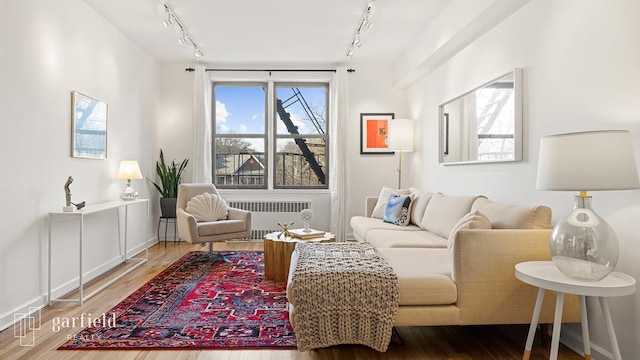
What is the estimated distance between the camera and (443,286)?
2.21 meters

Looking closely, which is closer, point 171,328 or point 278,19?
point 171,328

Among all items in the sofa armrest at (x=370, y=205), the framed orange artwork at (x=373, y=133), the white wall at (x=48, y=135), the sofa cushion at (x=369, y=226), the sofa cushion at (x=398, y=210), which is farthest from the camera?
the framed orange artwork at (x=373, y=133)

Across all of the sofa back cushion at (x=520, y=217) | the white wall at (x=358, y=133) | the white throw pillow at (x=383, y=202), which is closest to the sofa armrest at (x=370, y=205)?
the white throw pillow at (x=383, y=202)

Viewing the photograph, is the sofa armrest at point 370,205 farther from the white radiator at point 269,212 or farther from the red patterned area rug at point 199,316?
the red patterned area rug at point 199,316

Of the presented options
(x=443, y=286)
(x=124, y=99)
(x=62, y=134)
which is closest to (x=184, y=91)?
(x=124, y=99)

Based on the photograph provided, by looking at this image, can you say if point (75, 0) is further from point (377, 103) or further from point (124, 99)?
point (377, 103)

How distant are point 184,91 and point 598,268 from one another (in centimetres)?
559

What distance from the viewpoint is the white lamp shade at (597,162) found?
1.73m

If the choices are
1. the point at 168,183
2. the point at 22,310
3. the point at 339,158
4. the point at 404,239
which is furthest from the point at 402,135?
the point at 22,310

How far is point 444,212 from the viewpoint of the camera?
358 cm

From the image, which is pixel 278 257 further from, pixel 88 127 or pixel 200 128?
pixel 200 128

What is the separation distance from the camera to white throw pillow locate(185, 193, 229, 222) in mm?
4773

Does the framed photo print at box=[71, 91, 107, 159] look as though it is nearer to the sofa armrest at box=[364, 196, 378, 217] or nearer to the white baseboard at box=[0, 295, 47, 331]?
the white baseboard at box=[0, 295, 47, 331]

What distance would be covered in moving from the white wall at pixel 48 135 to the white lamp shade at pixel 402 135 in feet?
11.0
